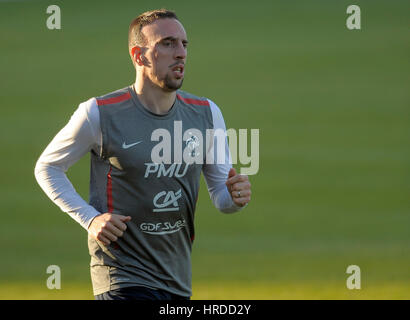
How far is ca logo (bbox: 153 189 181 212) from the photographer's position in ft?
13.1

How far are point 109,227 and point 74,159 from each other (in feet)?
1.54

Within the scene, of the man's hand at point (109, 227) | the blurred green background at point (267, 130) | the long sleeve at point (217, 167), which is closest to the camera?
the man's hand at point (109, 227)

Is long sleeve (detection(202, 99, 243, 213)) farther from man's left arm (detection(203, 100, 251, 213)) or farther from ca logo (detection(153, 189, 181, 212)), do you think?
ca logo (detection(153, 189, 181, 212))

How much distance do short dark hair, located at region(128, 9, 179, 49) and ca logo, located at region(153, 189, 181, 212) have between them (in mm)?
807

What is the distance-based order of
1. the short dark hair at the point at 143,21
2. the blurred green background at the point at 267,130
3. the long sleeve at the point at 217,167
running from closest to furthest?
the short dark hair at the point at 143,21 → the long sleeve at the point at 217,167 → the blurred green background at the point at 267,130

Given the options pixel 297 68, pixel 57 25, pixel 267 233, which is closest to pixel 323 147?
pixel 297 68

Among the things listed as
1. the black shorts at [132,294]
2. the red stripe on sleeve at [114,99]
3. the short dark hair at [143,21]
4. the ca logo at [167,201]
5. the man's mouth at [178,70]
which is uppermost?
the short dark hair at [143,21]

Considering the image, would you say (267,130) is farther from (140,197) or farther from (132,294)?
(132,294)

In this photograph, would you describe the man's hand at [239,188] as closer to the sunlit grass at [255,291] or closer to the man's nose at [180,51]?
the man's nose at [180,51]

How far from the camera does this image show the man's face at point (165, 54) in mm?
4055

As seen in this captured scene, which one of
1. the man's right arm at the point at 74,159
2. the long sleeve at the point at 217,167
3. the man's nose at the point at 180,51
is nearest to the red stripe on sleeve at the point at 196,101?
the long sleeve at the point at 217,167

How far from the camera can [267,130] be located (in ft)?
39.6

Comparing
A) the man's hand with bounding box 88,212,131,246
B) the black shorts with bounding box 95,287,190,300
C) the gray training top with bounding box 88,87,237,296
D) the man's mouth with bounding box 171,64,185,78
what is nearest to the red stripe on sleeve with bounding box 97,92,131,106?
the gray training top with bounding box 88,87,237,296

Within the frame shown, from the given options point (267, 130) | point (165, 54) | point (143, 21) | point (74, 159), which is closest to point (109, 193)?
point (74, 159)
